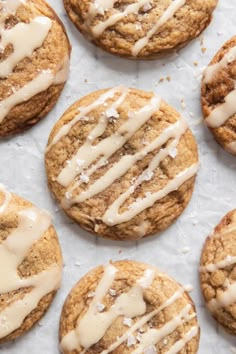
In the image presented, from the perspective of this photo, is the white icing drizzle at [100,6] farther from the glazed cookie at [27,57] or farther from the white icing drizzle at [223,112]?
the white icing drizzle at [223,112]

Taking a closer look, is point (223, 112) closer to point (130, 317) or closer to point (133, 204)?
point (133, 204)

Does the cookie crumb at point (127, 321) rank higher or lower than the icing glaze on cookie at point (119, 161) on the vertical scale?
lower

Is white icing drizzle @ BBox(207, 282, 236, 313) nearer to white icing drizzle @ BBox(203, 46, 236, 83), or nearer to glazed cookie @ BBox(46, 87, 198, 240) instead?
glazed cookie @ BBox(46, 87, 198, 240)

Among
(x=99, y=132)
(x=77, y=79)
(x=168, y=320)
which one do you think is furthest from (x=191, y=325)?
(x=77, y=79)

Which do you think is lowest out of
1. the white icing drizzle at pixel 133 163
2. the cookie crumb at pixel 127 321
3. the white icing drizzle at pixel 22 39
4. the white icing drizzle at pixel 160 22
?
the cookie crumb at pixel 127 321

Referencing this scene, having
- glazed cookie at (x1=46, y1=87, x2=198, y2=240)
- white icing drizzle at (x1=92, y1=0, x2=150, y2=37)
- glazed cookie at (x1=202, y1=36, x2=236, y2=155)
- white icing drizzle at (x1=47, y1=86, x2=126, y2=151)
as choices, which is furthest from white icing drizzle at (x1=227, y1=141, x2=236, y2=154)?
white icing drizzle at (x1=92, y1=0, x2=150, y2=37)

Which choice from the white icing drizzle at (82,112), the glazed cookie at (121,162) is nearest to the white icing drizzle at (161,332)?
the glazed cookie at (121,162)

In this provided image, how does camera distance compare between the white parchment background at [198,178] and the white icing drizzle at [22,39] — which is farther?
the white parchment background at [198,178]
